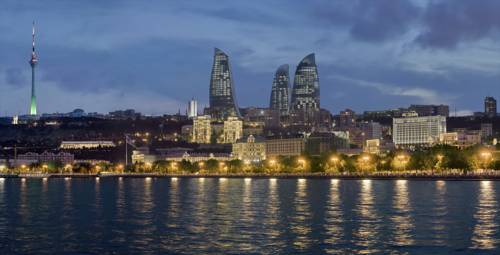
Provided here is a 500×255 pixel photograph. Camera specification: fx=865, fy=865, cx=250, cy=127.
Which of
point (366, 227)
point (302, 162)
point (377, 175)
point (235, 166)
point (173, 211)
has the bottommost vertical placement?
point (366, 227)

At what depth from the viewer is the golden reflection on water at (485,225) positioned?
38.7 m

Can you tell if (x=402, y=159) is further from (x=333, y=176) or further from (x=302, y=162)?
(x=302, y=162)

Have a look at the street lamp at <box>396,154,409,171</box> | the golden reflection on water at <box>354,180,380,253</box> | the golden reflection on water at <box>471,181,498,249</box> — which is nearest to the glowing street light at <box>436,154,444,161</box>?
the street lamp at <box>396,154,409,171</box>

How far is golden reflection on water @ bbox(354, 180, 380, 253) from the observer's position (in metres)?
38.4

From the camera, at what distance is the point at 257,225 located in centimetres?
4647

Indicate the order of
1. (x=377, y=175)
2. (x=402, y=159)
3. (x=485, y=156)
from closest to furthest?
(x=377, y=175), (x=485, y=156), (x=402, y=159)

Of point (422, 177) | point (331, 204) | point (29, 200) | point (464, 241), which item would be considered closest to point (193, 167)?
point (422, 177)

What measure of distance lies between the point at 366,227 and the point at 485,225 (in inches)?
250

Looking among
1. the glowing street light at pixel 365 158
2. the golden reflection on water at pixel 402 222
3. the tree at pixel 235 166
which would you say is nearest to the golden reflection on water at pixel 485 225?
the golden reflection on water at pixel 402 222

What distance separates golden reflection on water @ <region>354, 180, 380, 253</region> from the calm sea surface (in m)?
0.04

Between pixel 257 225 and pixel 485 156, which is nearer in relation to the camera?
pixel 257 225

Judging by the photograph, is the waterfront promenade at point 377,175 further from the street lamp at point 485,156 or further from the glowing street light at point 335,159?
the glowing street light at point 335,159

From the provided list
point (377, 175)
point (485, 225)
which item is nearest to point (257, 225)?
point (485, 225)

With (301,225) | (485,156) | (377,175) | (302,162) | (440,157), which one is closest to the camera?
(301,225)
